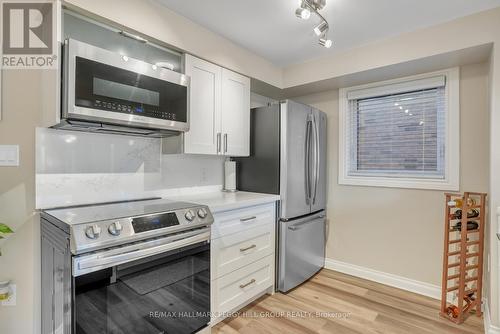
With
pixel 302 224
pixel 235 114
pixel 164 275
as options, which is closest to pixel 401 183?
pixel 302 224

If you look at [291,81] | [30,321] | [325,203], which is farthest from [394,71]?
[30,321]

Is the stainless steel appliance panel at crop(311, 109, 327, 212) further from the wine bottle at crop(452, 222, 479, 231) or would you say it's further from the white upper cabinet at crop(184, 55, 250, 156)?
the wine bottle at crop(452, 222, 479, 231)

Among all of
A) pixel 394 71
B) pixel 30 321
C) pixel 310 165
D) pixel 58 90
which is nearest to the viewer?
pixel 58 90

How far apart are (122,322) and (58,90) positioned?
1292mm

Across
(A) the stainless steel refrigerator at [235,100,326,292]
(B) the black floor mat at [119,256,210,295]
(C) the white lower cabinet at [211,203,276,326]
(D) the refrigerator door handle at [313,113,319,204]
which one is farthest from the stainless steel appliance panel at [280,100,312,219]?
(B) the black floor mat at [119,256,210,295]

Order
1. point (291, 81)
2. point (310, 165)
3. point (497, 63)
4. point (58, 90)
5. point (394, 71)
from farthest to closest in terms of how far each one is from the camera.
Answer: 1. point (291, 81)
2. point (310, 165)
3. point (394, 71)
4. point (497, 63)
5. point (58, 90)

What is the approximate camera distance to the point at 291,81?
3.04 meters

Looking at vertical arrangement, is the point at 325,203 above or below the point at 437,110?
below

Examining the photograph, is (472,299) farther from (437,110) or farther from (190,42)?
(190,42)

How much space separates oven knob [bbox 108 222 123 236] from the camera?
134cm

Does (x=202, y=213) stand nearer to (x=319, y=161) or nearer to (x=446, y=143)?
(x=319, y=161)
